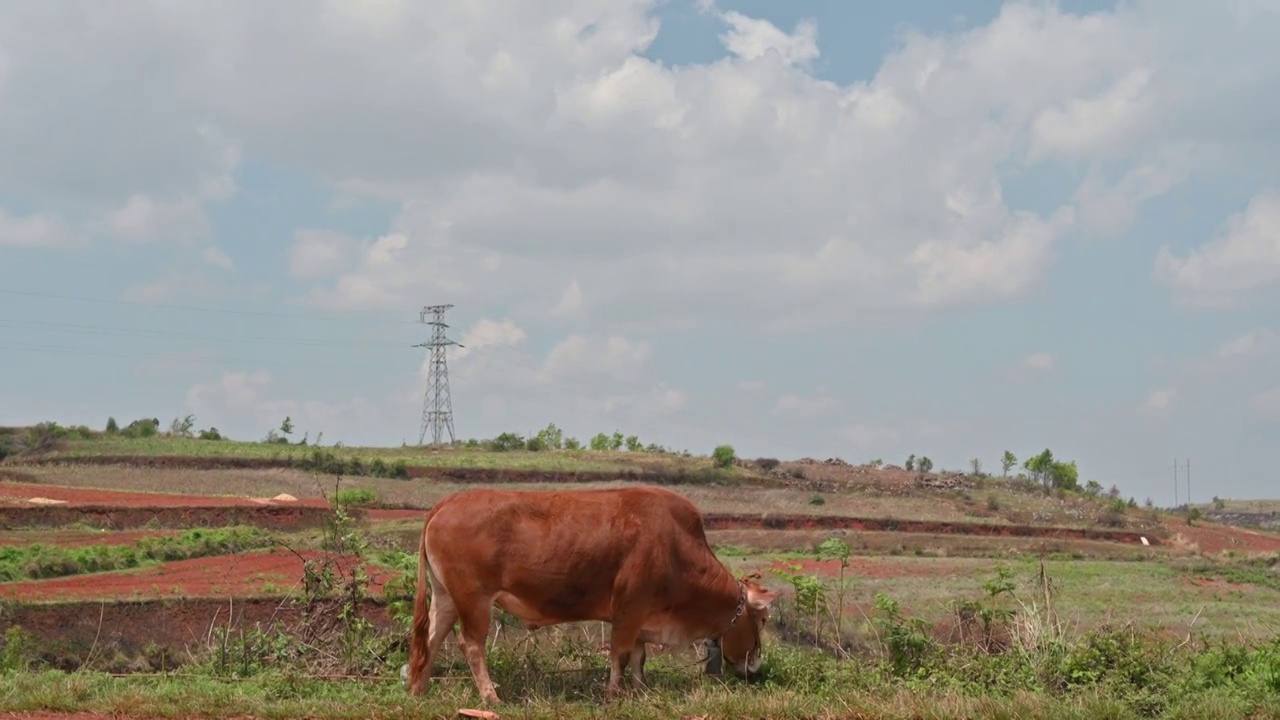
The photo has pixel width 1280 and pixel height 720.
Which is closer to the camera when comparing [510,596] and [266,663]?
[510,596]

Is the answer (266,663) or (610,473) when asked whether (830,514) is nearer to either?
(610,473)

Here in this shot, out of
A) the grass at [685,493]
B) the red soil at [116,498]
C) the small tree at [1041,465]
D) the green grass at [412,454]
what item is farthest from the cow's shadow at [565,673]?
the small tree at [1041,465]

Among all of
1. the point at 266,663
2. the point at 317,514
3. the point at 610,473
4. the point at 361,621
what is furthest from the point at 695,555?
the point at 610,473

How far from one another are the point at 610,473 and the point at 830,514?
15.1 metres

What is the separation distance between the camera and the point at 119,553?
31672 millimetres

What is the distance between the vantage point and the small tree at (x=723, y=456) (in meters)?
85.2

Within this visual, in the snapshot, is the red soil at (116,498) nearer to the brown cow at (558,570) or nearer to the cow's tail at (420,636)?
the cow's tail at (420,636)

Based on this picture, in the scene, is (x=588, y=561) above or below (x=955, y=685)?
above

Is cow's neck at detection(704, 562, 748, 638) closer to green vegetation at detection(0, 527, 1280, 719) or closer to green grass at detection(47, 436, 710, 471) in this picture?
green vegetation at detection(0, 527, 1280, 719)

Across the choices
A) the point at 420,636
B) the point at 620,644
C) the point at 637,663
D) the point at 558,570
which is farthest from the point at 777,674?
the point at 420,636

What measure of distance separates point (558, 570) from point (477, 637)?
921 mm

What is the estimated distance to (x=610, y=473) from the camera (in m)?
71.1

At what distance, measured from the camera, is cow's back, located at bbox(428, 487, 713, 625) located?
1147 centimetres

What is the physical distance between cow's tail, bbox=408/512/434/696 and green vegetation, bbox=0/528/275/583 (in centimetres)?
1948
